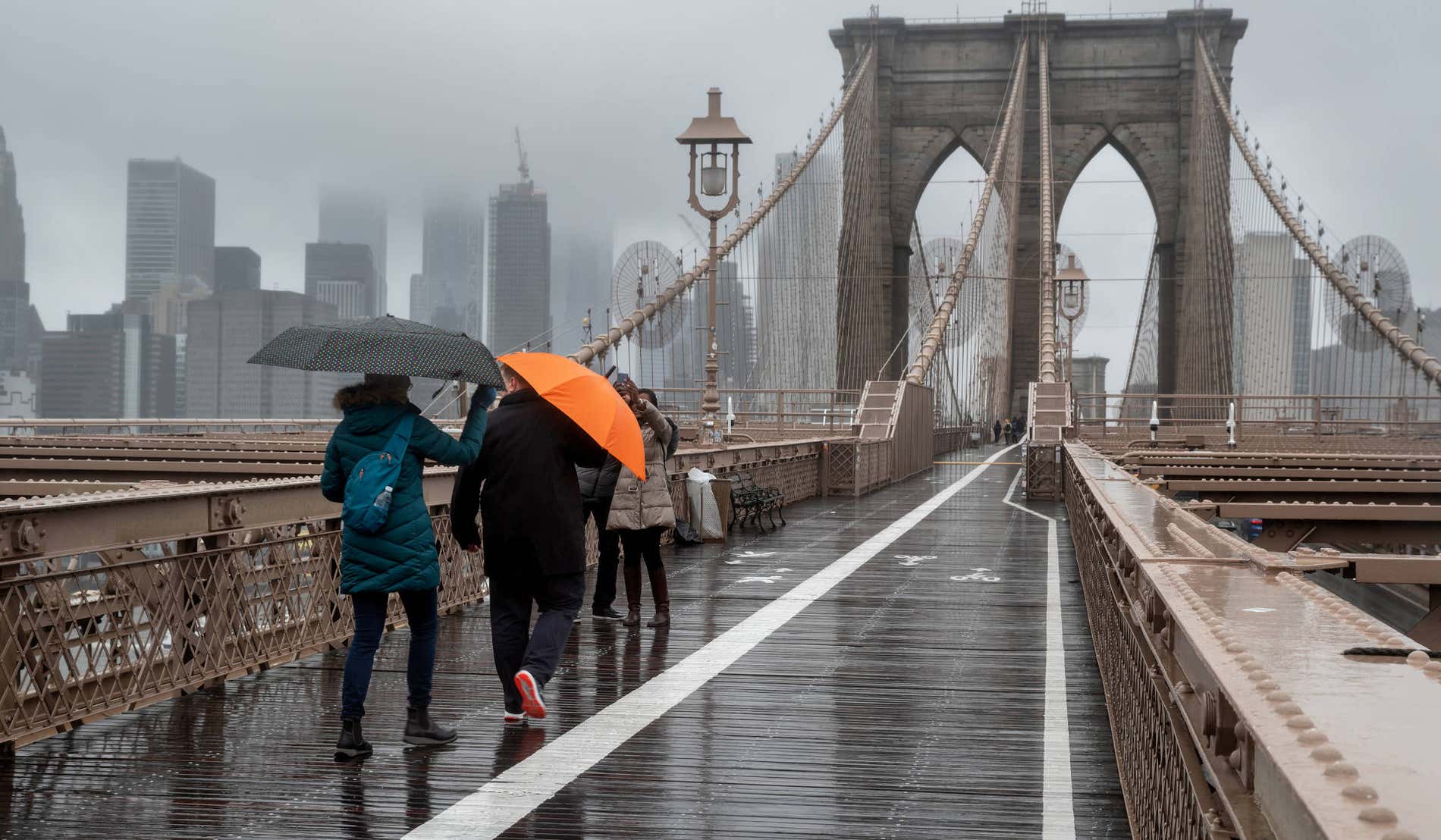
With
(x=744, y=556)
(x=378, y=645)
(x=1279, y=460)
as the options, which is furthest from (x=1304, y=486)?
(x=378, y=645)

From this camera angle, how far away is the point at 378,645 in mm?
5840

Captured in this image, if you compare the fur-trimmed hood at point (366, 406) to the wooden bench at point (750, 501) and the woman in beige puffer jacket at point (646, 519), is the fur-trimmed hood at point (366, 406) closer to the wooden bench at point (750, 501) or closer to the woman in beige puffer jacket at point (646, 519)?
the woman in beige puffer jacket at point (646, 519)

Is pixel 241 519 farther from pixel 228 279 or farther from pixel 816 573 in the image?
pixel 228 279

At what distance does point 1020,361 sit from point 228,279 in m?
52.1

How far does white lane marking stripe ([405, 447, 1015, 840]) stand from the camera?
188 inches

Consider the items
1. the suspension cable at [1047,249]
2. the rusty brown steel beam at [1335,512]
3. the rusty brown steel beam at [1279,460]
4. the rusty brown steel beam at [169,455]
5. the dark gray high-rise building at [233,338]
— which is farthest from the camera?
the dark gray high-rise building at [233,338]

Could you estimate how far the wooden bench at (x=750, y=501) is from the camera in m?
16.8

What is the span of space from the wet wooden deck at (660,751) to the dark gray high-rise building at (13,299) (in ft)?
280

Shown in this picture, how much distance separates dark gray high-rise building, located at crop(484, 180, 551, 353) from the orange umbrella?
69224 mm

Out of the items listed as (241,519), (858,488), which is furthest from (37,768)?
(858,488)

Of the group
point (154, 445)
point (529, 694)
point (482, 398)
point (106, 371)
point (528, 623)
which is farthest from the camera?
point (106, 371)

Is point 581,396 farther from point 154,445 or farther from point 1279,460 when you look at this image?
point 1279,460

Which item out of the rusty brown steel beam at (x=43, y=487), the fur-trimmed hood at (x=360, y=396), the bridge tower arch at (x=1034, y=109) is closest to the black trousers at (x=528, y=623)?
the fur-trimmed hood at (x=360, y=396)

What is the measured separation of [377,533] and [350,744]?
2.59 feet
